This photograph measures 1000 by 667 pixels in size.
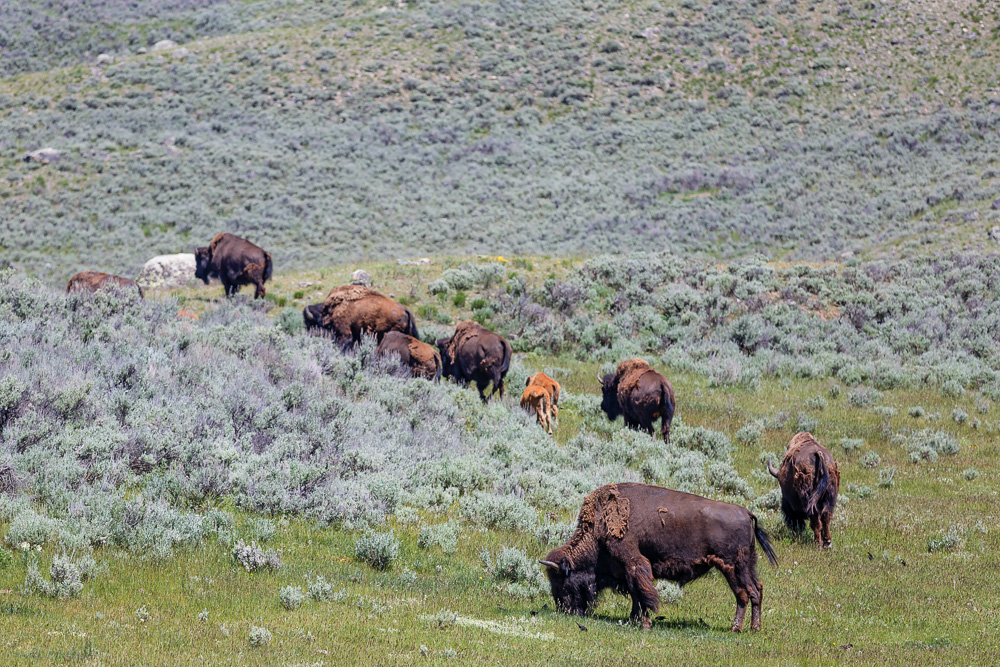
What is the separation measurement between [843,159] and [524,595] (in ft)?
130

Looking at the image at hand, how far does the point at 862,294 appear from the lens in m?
25.1

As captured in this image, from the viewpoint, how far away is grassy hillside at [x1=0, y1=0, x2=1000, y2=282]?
120 feet

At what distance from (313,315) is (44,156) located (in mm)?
28976

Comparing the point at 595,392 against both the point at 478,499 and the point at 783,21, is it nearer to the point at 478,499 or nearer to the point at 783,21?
the point at 478,499

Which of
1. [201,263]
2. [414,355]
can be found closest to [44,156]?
[201,263]

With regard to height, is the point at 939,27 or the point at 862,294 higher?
the point at 939,27

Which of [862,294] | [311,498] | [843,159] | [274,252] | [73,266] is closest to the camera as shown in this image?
[311,498]

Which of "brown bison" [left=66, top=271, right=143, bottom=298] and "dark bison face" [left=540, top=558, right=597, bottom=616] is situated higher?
"dark bison face" [left=540, top=558, right=597, bottom=616]

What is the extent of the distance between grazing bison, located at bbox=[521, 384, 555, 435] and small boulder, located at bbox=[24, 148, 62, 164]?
3372 cm

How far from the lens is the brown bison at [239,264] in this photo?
2285 cm

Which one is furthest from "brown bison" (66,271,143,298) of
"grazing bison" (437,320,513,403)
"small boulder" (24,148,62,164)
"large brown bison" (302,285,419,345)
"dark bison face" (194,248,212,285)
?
"small boulder" (24,148,62,164)

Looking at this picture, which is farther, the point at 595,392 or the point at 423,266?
the point at 423,266

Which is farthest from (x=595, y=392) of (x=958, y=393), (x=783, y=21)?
(x=783, y=21)

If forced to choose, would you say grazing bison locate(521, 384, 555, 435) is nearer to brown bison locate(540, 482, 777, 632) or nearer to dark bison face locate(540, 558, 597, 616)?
brown bison locate(540, 482, 777, 632)
